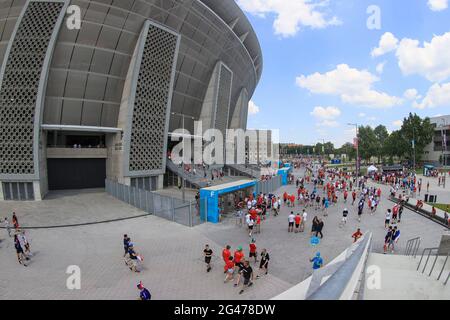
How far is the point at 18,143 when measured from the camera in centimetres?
2234

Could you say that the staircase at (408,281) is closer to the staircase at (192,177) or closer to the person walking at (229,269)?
the person walking at (229,269)

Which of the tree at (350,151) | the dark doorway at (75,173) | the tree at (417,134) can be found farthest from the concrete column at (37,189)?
the tree at (350,151)

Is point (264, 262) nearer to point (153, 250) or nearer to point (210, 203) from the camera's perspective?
point (153, 250)

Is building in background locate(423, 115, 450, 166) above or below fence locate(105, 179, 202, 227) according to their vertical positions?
above

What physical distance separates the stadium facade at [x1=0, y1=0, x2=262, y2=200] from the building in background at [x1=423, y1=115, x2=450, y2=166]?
62.8 meters

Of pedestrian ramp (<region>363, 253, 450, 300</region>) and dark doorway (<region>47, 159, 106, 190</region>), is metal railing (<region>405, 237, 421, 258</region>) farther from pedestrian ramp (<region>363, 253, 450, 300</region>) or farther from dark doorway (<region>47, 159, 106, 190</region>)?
dark doorway (<region>47, 159, 106, 190</region>)

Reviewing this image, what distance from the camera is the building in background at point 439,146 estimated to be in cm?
6388

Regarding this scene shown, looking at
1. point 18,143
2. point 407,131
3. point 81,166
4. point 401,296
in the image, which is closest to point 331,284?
point 401,296

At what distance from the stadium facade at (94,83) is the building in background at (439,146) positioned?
6277cm

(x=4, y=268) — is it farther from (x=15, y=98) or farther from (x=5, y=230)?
(x=15, y=98)

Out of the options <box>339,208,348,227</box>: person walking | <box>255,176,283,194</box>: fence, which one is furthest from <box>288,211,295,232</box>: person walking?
<box>255,176,283,194</box>: fence

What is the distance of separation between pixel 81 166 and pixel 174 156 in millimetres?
11375

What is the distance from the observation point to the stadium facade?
2209cm

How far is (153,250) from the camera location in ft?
41.6
